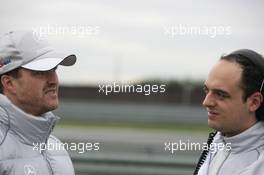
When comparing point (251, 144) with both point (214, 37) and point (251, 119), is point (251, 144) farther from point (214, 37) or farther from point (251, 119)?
point (214, 37)

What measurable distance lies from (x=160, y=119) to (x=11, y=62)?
43.9 feet

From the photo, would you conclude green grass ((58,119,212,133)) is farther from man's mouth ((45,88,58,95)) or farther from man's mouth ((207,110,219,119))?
man's mouth ((207,110,219,119))

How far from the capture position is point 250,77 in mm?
2188

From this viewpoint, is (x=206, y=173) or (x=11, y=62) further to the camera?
(x=11, y=62)

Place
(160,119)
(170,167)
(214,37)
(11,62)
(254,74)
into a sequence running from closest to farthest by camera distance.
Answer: (254,74) → (11,62) → (214,37) → (170,167) → (160,119)

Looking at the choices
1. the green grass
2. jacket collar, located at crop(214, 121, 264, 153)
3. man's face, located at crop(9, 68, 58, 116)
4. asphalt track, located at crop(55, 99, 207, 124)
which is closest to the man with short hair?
man's face, located at crop(9, 68, 58, 116)

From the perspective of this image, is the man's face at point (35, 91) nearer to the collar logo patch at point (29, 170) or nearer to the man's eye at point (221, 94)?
the collar logo patch at point (29, 170)

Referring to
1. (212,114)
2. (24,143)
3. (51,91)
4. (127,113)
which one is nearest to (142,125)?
(127,113)

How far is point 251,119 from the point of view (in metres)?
2.23

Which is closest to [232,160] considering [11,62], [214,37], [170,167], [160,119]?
[11,62]

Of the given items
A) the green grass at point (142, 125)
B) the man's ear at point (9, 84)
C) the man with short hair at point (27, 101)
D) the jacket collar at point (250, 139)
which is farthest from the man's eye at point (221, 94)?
the green grass at point (142, 125)

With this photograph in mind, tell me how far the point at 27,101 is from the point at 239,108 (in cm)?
87

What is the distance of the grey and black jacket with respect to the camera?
236 cm

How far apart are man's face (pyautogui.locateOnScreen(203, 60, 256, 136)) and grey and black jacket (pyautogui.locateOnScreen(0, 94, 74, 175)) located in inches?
27.9
